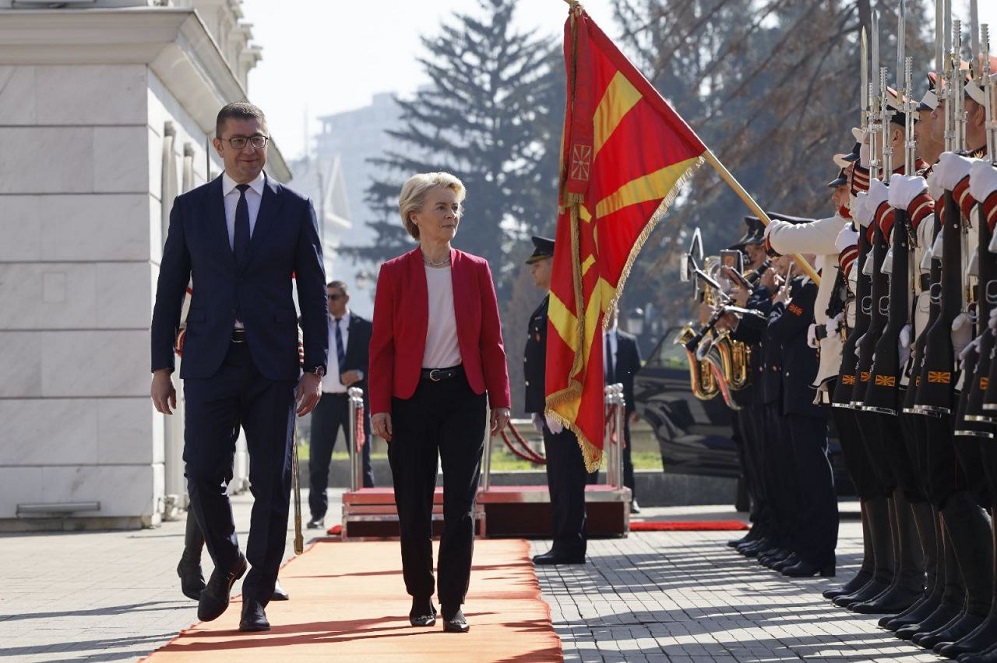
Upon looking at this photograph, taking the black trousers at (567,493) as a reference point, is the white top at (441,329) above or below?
above

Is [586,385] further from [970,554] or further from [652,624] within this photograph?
[970,554]

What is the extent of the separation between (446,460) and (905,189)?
2.36 m

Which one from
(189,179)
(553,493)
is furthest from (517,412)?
(553,493)

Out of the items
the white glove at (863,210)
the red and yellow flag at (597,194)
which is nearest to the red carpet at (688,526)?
the red and yellow flag at (597,194)

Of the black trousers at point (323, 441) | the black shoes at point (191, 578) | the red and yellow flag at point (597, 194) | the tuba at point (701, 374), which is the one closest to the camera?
the black shoes at point (191, 578)

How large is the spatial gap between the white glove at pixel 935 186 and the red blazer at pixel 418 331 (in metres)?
2.11

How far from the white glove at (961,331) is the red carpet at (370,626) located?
1998mm

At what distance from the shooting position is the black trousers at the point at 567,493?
41.8 feet

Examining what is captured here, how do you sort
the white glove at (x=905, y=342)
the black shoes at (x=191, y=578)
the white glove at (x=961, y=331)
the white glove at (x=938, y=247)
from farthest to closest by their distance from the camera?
the black shoes at (x=191, y=578) → the white glove at (x=905, y=342) → the white glove at (x=938, y=247) → the white glove at (x=961, y=331)

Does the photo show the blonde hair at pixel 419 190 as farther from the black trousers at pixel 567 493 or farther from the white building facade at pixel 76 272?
the white building facade at pixel 76 272

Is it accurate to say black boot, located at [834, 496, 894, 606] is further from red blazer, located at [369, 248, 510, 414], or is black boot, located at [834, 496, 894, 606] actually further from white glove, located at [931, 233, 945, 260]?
white glove, located at [931, 233, 945, 260]

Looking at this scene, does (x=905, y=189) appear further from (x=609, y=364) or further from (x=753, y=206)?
(x=609, y=364)

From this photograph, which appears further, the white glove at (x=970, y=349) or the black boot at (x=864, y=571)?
the black boot at (x=864, y=571)

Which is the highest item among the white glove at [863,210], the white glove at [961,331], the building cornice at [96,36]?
the building cornice at [96,36]
